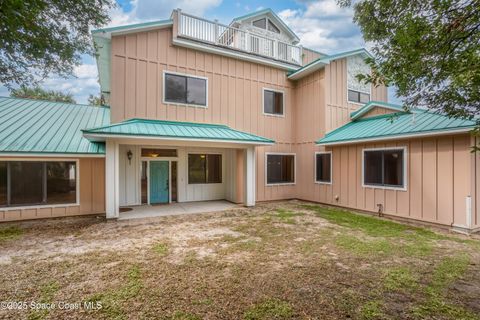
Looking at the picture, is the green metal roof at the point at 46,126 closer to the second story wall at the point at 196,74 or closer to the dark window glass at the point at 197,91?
the second story wall at the point at 196,74

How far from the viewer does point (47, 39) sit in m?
5.14

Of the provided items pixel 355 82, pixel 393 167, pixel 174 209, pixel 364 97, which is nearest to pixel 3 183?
pixel 174 209

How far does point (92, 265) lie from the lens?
4332 millimetres

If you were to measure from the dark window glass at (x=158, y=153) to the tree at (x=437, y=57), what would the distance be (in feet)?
28.7

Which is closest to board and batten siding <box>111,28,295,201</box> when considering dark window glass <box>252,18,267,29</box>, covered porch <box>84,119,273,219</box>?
covered porch <box>84,119,273,219</box>

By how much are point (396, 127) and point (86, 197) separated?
11.2 meters

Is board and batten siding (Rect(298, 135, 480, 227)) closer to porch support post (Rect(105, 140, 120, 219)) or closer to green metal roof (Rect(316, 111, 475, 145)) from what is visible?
green metal roof (Rect(316, 111, 475, 145))

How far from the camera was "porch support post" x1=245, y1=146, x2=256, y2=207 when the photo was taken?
10016 millimetres

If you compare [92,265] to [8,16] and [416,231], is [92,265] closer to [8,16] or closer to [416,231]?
[8,16]

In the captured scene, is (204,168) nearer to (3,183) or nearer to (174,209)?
(174,209)

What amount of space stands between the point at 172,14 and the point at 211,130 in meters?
4.95

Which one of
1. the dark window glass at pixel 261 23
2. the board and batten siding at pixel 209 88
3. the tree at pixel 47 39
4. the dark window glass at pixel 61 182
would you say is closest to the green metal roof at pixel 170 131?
the board and batten siding at pixel 209 88

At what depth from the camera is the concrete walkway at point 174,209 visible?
8.44 meters

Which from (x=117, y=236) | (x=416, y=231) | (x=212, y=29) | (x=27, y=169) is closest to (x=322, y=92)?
(x=212, y=29)
